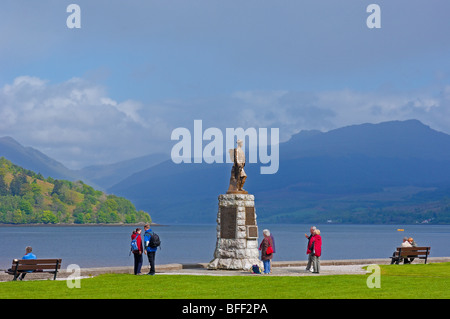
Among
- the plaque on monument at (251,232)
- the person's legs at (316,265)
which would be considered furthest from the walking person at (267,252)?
the plaque on monument at (251,232)

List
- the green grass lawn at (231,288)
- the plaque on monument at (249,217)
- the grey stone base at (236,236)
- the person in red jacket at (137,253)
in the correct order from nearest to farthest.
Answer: the green grass lawn at (231,288)
the person in red jacket at (137,253)
the grey stone base at (236,236)
the plaque on monument at (249,217)

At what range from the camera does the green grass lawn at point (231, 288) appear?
19422 mm

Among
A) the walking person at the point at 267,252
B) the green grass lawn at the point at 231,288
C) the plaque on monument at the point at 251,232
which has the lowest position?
the green grass lawn at the point at 231,288

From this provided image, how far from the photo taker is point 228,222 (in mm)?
29719

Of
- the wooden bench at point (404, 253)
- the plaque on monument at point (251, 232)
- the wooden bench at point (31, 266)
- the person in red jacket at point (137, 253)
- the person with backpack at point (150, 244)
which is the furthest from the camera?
the wooden bench at point (404, 253)

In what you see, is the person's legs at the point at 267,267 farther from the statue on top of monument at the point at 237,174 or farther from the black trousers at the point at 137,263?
→ the black trousers at the point at 137,263

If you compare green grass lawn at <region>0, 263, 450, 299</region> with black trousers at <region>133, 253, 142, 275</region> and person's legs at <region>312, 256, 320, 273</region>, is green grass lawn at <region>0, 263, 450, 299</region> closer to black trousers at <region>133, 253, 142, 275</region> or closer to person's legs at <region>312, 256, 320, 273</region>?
black trousers at <region>133, 253, 142, 275</region>

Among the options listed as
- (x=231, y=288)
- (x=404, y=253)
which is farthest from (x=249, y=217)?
(x=231, y=288)

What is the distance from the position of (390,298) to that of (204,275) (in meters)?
9.00

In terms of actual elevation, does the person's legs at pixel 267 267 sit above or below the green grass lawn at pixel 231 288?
above

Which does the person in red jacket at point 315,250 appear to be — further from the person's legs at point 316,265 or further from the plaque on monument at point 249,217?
the plaque on monument at point 249,217

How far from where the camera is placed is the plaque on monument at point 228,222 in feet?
97.0

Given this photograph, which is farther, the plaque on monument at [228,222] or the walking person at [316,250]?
the plaque on monument at [228,222]
